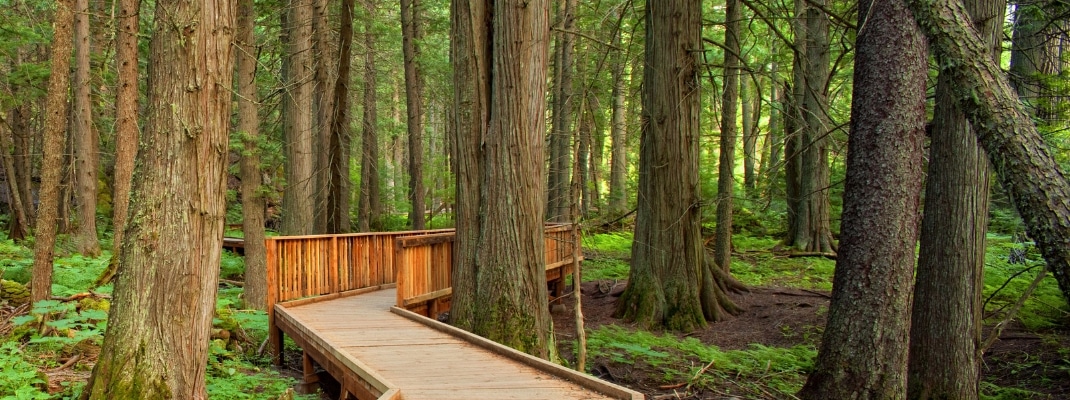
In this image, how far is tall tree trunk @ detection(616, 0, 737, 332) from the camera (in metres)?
9.42

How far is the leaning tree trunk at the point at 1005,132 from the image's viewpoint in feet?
5.98

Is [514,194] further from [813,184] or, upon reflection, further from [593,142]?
[813,184]

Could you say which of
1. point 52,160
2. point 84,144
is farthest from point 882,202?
point 84,144

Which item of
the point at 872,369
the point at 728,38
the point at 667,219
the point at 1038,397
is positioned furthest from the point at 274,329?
the point at 728,38

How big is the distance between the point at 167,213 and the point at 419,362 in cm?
231

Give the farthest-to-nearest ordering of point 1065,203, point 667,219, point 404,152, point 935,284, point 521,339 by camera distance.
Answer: point 404,152, point 667,219, point 521,339, point 935,284, point 1065,203

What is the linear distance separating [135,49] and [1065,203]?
1212 centimetres

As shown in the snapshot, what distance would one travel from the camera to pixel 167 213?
3988 mm

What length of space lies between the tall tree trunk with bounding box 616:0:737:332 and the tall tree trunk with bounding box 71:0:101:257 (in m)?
11.6

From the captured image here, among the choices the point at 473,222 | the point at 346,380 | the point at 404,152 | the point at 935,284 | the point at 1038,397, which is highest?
the point at 404,152

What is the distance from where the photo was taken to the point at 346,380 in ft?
16.4

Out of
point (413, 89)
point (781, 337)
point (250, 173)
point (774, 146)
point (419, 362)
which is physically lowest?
point (781, 337)

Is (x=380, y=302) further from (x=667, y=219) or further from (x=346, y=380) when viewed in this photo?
(x=667, y=219)

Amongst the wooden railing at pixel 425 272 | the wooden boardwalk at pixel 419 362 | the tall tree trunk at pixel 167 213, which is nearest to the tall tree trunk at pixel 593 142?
the wooden railing at pixel 425 272
